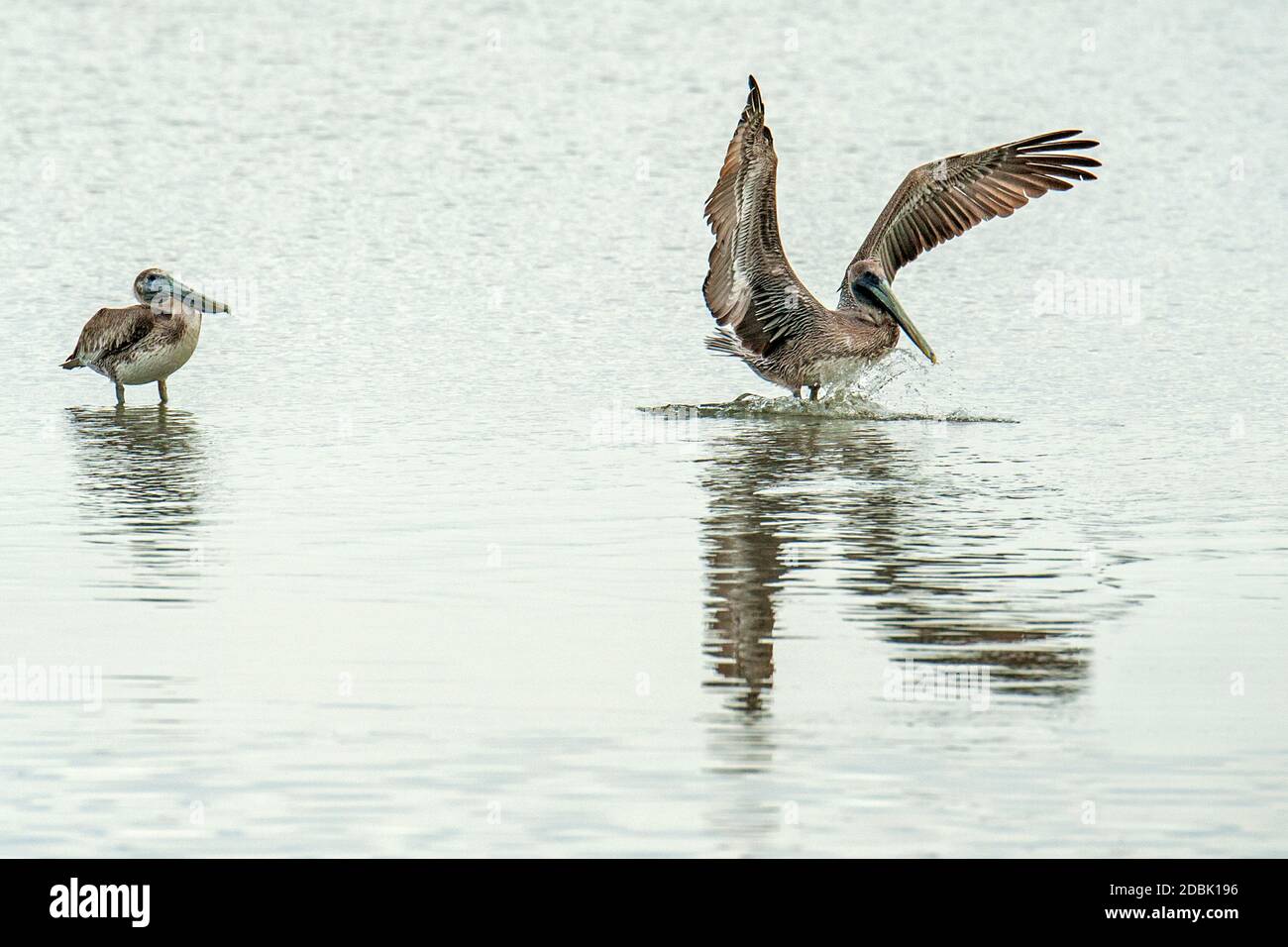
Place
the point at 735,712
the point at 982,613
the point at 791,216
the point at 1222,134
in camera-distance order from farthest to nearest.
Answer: the point at 1222,134, the point at 791,216, the point at 982,613, the point at 735,712

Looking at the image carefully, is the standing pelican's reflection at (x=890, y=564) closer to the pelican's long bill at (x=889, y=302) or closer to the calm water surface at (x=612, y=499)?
the calm water surface at (x=612, y=499)

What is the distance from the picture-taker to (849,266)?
40.6ft

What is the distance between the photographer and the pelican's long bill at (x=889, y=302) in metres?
12.0

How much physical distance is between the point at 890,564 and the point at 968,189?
5.26m

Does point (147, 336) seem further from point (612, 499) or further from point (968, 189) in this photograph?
point (968, 189)

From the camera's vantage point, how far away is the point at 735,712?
6.21 metres

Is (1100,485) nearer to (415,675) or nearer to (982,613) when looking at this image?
(982,613)

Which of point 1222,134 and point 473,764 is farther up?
point 1222,134

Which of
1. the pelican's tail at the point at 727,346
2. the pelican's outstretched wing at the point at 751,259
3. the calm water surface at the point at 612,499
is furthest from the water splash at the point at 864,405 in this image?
the pelican's outstretched wing at the point at 751,259

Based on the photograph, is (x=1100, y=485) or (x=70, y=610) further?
(x=1100, y=485)

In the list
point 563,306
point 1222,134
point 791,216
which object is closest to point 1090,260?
point 791,216

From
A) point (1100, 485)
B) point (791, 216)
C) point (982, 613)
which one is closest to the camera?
point (982, 613)

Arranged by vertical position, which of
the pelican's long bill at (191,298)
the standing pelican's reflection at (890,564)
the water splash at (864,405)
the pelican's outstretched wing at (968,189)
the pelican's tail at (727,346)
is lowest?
the standing pelican's reflection at (890,564)
